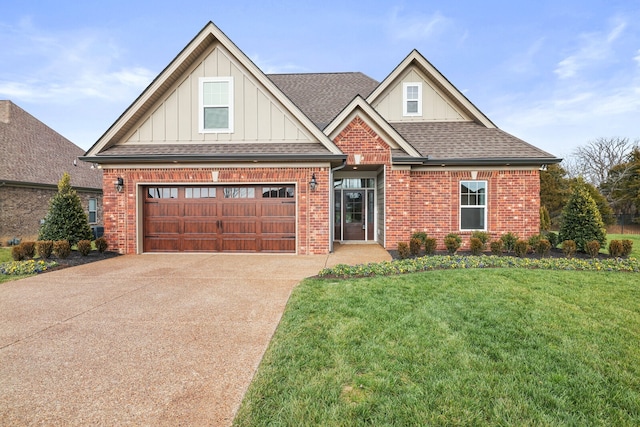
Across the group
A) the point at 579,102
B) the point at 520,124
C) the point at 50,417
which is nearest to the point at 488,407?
the point at 50,417

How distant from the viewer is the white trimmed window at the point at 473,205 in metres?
11.0

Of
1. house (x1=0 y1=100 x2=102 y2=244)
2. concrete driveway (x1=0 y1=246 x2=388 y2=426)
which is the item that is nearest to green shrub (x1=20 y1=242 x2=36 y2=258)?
concrete driveway (x1=0 y1=246 x2=388 y2=426)

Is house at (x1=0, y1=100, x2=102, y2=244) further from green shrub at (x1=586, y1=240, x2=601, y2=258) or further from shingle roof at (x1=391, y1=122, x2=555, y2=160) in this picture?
green shrub at (x1=586, y1=240, x2=601, y2=258)

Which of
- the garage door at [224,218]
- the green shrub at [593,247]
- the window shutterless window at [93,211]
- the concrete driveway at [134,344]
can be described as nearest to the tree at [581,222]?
the green shrub at [593,247]

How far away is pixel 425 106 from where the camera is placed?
12.8 meters

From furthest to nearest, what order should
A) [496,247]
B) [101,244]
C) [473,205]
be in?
[473,205] → [101,244] → [496,247]

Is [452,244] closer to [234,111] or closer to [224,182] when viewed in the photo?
[224,182]

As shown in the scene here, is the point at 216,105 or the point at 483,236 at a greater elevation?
the point at 216,105

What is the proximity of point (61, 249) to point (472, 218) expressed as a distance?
Result: 1270 cm

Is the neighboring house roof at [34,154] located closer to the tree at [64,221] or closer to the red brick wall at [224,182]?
the tree at [64,221]

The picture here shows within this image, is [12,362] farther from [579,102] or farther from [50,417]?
[579,102]

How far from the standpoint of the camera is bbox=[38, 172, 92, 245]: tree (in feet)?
31.4

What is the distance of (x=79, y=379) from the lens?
2.83 metres

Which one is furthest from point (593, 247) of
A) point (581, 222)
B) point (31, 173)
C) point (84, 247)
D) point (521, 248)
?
point (31, 173)
